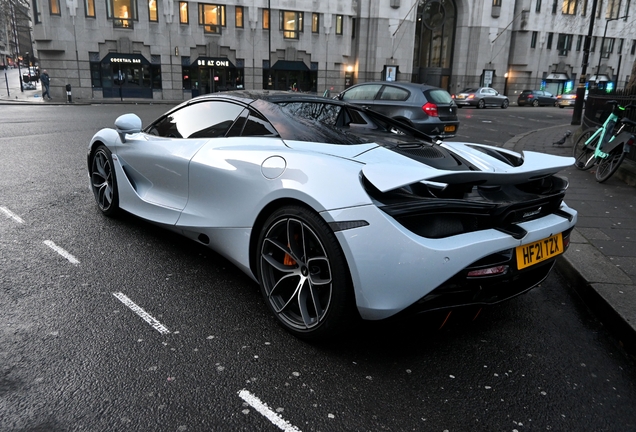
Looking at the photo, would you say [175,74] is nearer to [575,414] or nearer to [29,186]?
[29,186]

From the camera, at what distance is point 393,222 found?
238 centimetres

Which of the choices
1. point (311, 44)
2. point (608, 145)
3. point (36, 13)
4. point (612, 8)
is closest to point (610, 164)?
point (608, 145)

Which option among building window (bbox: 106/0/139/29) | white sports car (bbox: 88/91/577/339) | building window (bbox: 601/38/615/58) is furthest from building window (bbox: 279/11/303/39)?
white sports car (bbox: 88/91/577/339)

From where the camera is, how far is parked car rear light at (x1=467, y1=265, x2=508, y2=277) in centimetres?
245

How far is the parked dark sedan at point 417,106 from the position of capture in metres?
11.4

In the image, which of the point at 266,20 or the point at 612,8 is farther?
the point at 612,8

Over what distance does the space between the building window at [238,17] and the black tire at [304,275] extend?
3868 cm

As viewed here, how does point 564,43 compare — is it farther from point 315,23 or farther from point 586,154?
point 586,154

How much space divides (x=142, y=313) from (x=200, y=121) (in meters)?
1.60

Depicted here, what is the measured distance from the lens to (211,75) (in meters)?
38.3

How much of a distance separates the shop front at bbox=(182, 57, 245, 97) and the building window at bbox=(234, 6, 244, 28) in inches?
114

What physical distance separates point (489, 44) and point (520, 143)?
1618 inches

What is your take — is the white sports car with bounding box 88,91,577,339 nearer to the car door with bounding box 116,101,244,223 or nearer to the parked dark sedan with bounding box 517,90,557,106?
the car door with bounding box 116,101,244,223

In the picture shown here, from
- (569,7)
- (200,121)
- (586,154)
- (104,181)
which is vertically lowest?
(586,154)
